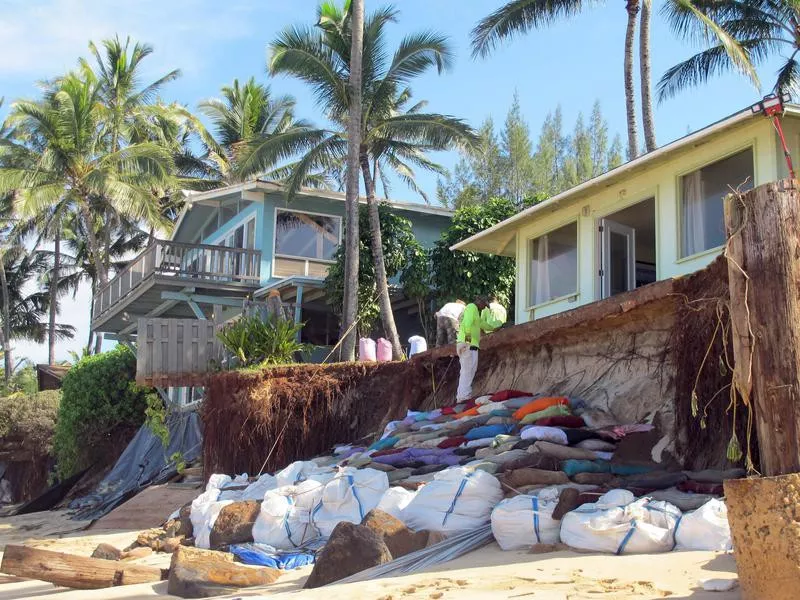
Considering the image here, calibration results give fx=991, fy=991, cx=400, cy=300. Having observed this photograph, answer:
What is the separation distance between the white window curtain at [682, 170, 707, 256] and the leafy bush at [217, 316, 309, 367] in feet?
22.5

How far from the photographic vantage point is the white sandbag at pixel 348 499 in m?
9.95

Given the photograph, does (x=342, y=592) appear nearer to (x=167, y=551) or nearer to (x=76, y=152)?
(x=167, y=551)

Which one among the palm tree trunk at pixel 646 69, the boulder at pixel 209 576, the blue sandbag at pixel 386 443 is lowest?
the boulder at pixel 209 576

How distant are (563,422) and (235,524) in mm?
3737

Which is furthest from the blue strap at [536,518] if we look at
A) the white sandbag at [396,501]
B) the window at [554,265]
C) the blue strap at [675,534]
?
the window at [554,265]

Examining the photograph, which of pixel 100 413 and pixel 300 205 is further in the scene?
pixel 300 205

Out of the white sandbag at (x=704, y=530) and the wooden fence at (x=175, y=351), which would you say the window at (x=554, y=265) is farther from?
the white sandbag at (x=704, y=530)

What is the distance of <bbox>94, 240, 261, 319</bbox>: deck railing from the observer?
24188mm

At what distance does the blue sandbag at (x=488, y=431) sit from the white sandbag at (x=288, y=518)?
2067mm

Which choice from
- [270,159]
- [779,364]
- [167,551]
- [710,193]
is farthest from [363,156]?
[779,364]

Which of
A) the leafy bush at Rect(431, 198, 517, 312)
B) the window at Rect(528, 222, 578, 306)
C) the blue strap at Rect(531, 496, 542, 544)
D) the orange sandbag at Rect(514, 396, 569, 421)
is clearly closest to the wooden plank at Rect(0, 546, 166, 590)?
the blue strap at Rect(531, 496, 542, 544)

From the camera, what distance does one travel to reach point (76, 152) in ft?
102

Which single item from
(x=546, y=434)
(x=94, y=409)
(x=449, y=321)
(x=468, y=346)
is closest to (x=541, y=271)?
(x=449, y=321)

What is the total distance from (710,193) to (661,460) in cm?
468
